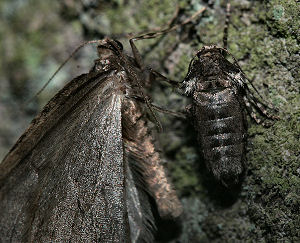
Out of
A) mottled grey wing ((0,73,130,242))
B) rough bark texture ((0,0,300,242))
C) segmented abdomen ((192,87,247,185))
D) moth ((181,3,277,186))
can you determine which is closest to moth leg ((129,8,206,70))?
rough bark texture ((0,0,300,242))

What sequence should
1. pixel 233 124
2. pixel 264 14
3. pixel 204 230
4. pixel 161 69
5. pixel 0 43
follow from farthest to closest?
pixel 0 43, pixel 161 69, pixel 204 230, pixel 264 14, pixel 233 124

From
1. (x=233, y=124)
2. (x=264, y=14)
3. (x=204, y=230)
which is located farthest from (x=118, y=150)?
(x=264, y=14)

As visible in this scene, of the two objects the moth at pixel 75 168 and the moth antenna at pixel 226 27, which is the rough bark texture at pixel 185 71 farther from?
the moth at pixel 75 168

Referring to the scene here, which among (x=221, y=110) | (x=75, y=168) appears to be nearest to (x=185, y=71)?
(x=221, y=110)

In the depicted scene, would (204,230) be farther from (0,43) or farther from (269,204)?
(0,43)

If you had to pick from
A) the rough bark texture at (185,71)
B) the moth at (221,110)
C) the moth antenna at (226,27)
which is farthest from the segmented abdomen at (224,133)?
the moth antenna at (226,27)

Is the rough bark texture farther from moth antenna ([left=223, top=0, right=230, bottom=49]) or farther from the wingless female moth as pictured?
the wingless female moth
